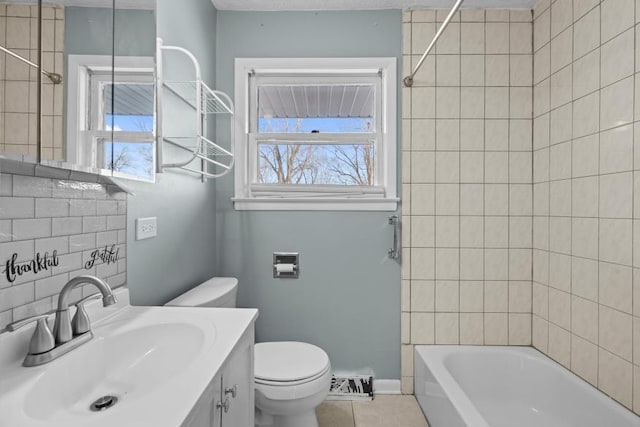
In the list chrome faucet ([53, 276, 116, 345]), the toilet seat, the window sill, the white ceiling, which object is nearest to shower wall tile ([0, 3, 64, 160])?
chrome faucet ([53, 276, 116, 345])

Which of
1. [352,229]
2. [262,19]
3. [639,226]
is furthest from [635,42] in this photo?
[262,19]

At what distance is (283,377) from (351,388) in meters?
0.76

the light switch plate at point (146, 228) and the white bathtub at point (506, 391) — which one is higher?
the light switch plate at point (146, 228)

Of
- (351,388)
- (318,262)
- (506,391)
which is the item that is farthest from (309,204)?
(506,391)

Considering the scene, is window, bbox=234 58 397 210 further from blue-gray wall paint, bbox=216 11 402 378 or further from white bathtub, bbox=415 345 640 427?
white bathtub, bbox=415 345 640 427

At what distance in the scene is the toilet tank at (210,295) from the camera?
144cm

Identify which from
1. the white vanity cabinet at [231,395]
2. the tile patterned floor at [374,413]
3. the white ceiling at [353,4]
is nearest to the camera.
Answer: the white vanity cabinet at [231,395]

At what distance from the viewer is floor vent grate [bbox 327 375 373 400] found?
6.50 ft

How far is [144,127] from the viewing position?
1.23m

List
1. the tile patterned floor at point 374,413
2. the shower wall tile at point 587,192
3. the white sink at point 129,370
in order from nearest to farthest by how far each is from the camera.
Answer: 1. the white sink at point 129,370
2. the shower wall tile at point 587,192
3. the tile patterned floor at point 374,413

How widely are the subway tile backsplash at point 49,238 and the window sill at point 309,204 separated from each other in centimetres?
96

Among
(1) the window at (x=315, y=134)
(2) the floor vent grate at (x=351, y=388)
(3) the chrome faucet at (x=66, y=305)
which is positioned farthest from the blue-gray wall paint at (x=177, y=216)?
(2) the floor vent grate at (x=351, y=388)

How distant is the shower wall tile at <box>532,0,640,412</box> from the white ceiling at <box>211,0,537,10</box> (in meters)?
0.23

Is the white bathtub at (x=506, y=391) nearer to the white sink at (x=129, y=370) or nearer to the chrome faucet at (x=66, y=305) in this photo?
the white sink at (x=129, y=370)
